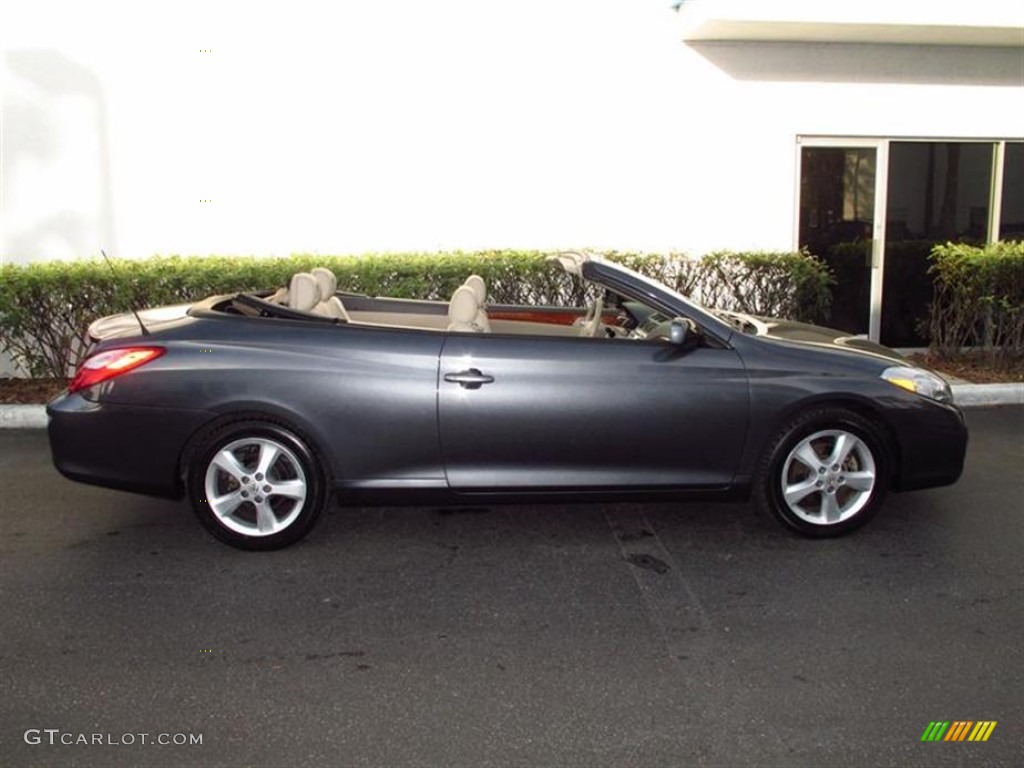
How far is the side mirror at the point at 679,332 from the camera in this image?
485 cm

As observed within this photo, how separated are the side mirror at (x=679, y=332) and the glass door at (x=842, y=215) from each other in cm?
593

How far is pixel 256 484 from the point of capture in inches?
190

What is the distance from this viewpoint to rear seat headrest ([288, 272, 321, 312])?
5492mm

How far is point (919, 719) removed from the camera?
338 centimetres

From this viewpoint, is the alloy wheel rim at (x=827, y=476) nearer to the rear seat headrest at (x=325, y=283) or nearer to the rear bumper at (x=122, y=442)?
the rear seat headrest at (x=325, y=283)

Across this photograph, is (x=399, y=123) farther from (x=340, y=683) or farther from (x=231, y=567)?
(x=340, y=683)

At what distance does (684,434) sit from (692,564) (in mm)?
635

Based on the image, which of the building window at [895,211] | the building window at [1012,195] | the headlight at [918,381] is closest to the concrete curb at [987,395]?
the building window at [895,211]

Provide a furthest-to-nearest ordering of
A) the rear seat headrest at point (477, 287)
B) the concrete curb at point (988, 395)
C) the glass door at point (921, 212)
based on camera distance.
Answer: the glass door at point (921, 212) → the concrete curb at point (988, 395) → the rear seat headrest at point (477, 287)

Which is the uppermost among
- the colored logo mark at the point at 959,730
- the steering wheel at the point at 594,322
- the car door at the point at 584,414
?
the steering wheel at the point at 594,322

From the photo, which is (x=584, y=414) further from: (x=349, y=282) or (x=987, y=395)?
(x=987, y=395)

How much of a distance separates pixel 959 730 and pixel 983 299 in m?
6.89

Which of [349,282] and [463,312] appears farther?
[349,282]

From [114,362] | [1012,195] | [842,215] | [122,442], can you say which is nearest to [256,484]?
[122,442]
